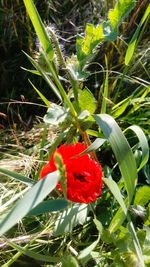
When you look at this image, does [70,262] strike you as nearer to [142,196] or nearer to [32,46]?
[142,196]

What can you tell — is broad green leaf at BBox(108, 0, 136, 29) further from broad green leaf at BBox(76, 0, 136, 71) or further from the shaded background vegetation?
the shaded background vegetation

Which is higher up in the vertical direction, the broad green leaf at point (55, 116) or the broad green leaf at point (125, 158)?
the broad green leaf at point (55, 116)

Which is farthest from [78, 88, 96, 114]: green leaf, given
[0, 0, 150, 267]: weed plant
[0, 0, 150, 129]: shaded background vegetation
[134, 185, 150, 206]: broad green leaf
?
[0, 0, 150, 129]: shaded background vegetation

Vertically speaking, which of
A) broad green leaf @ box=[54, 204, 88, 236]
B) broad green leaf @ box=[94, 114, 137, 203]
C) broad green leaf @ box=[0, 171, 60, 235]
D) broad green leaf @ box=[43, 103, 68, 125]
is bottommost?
broad green leaf @ box=[54, 204, 88, 236]

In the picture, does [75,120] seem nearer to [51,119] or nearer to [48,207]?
[51,119]

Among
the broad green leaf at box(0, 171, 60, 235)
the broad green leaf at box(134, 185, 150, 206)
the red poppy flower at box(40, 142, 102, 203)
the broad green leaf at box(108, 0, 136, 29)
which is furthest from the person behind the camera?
the broad green leaf at box(134, 185, 150, 206)

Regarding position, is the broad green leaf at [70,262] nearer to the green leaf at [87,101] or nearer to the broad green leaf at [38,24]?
the green leaf at [87,101]

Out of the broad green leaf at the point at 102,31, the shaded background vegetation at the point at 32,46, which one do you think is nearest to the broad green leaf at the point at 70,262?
the broad green leaf at the point at 102,31

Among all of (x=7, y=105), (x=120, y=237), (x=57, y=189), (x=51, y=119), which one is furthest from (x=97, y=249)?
(x=7, y=105)
